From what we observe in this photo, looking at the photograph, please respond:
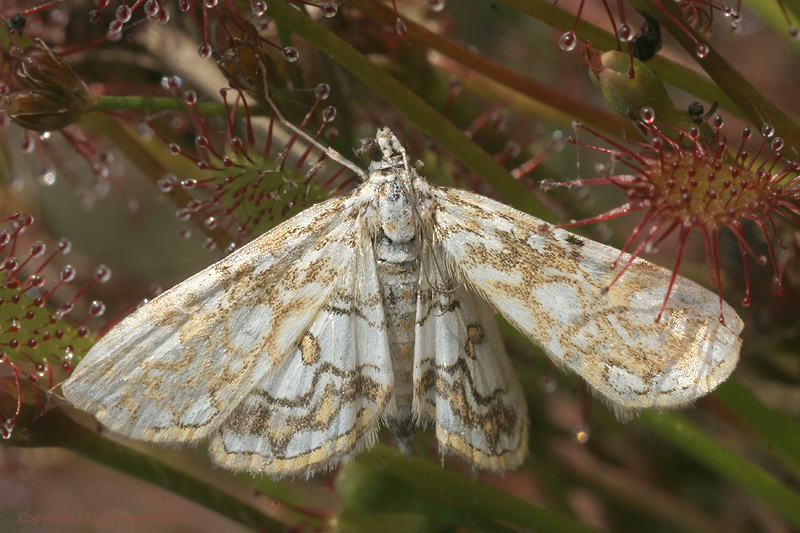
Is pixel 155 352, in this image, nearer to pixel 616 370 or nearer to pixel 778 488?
pixel 616 370

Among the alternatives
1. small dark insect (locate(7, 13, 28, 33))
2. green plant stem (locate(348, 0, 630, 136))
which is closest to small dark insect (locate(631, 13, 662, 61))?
green plant stem (locate(348, 0, 630, 136))

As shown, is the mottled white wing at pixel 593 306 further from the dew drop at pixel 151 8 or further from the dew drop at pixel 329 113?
the dew drop at pixel 151 8

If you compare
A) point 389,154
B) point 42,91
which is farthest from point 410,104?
point 42,91

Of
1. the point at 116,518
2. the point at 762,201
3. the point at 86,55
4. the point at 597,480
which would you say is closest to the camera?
the point at 762,201

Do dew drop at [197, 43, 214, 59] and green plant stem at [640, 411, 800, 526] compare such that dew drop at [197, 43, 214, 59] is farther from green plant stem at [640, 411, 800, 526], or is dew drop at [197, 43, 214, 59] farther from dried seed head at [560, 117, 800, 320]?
green plant stem at [640, 411, 800, 526]

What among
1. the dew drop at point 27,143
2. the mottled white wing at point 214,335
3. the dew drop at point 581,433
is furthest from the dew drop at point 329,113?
the dew drop at point 581,433

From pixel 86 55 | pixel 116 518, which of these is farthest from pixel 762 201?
pixel 116 518
